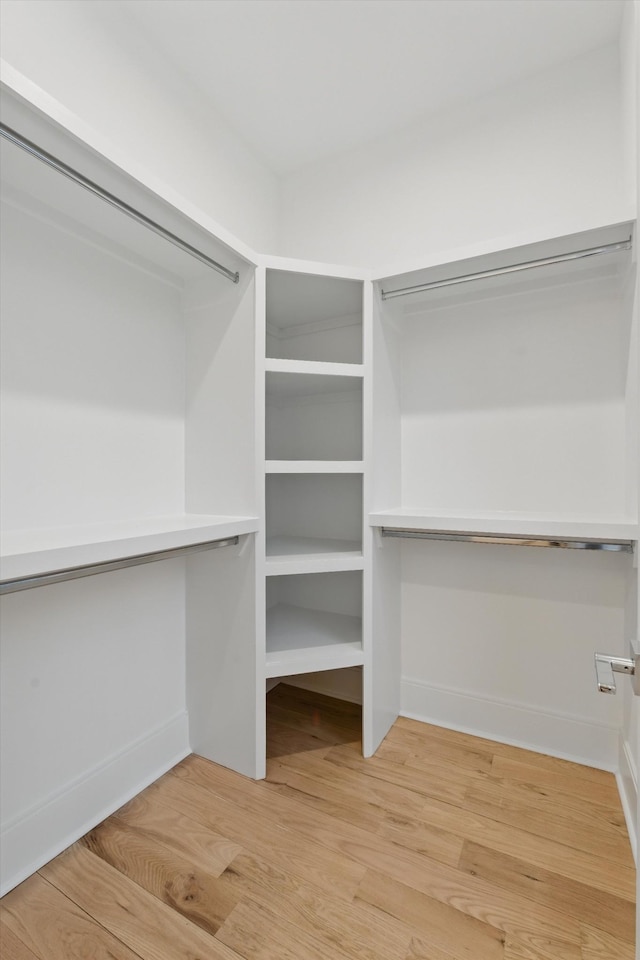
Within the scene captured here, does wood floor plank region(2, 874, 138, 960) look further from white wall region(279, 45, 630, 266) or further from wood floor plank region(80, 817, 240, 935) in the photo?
white wall region(279, 45, 630, 266)

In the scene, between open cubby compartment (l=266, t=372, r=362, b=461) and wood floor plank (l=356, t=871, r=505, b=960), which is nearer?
wood floor plank (l=356, t=871, r=505, b=960)

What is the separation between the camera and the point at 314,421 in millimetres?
2154

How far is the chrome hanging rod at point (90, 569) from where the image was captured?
2.89 ft

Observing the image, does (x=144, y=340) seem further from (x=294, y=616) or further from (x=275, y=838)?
(x=275, y=838)

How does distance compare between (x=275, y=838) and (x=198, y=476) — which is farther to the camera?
(x=198, y=476)

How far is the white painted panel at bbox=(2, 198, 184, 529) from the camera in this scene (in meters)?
1.18

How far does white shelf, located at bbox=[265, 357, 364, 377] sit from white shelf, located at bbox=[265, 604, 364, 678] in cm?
106

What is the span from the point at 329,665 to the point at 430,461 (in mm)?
951

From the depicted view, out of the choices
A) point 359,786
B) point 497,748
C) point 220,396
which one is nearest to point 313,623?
point 359,786

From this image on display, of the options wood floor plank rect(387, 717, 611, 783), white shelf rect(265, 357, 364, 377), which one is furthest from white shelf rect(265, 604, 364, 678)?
white shelf rect(265, 357, 364, 377)

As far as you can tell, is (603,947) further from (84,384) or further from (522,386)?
(84,384)

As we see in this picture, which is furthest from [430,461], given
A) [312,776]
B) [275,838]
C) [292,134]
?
[292,134]

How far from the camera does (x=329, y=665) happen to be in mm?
1621

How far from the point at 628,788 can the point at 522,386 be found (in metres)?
1.42
